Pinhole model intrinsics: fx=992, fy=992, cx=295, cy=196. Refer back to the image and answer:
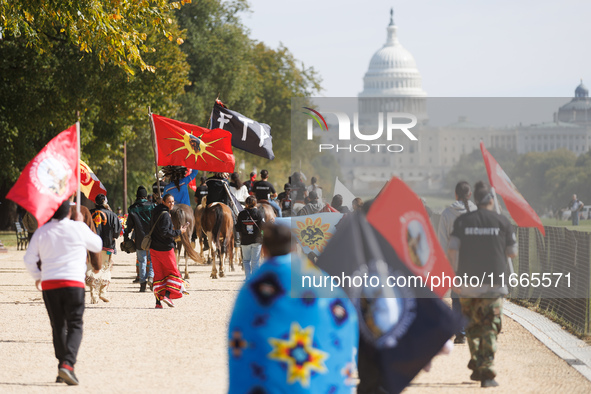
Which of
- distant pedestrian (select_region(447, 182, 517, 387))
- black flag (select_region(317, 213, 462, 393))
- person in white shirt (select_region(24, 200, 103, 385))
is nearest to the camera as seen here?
black flag (select_region(317, 213, 462, 393))

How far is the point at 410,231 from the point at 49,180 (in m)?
3.52

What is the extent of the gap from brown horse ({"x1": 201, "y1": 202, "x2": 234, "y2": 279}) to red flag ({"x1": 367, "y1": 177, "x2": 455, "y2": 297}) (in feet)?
39.4

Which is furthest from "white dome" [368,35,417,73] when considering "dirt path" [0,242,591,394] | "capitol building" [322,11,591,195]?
"capitol building" [322,11,591,195]

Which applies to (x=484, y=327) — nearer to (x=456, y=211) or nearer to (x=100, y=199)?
(x=456, y=211)

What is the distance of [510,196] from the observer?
31.8ft

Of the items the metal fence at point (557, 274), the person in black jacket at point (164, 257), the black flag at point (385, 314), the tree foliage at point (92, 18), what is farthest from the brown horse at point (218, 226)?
the black flag at point (385, 314)

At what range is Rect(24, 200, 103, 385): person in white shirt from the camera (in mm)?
8750

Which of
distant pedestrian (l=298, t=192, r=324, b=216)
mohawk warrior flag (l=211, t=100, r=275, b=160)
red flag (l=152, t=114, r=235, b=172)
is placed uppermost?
mohawk warrior flag (l=211, t=100, r=275, b=160)

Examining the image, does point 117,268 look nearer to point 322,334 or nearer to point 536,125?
point 536,125

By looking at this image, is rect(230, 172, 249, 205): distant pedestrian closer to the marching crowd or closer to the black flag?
the marching crowd

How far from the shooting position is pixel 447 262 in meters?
7.94

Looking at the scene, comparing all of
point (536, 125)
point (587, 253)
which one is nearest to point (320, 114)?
point (536, 125)

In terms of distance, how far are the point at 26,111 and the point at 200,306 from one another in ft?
61.7

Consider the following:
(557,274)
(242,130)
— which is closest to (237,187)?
(242,130)
